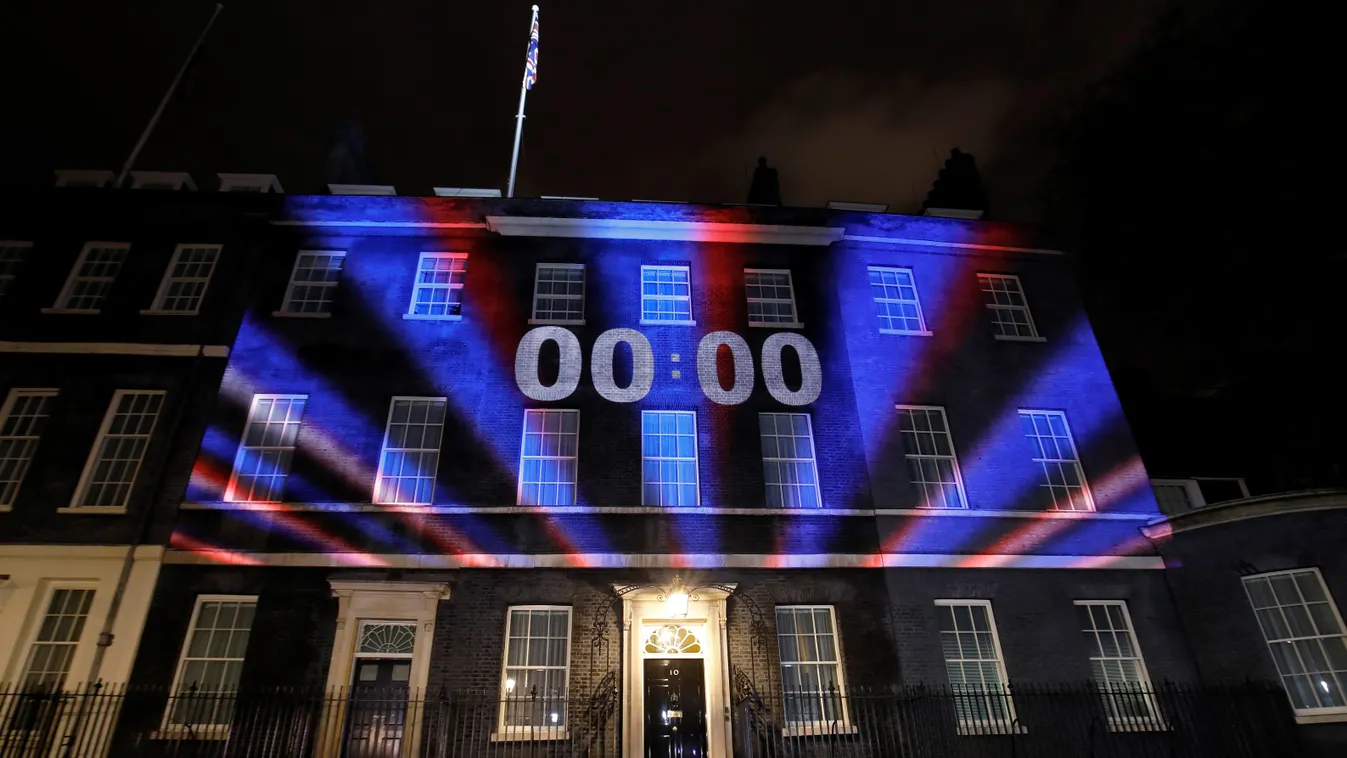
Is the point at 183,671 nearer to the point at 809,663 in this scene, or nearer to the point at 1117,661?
the point at 809,663

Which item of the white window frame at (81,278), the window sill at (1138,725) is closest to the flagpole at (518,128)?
the white window frame at (81,278)

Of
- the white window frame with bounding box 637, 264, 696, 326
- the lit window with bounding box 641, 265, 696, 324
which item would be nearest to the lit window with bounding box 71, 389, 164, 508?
the white window frame with bounding box 637, 264, 696, 326

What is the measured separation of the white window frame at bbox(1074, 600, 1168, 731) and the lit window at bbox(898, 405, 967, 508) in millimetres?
3377

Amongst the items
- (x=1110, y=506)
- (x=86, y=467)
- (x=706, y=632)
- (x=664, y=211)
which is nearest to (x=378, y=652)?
(x=706, y=632)

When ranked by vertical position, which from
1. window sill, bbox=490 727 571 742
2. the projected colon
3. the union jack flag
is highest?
the union jack flag

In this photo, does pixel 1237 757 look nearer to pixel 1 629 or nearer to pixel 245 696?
pixel 245 696

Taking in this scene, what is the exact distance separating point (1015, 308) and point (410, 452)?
51.4 ft

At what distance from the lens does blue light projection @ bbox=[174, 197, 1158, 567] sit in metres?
14.6

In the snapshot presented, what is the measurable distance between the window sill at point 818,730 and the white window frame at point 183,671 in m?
10.3

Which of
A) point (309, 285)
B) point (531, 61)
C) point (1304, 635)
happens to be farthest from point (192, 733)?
point (1304, 635)

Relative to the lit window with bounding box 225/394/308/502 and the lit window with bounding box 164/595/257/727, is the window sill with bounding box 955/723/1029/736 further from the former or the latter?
the lit window with bounding box 225/394/308/502

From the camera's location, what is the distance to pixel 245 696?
40.8 ft

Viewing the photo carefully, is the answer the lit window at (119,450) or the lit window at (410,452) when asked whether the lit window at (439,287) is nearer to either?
the lit window at (410,452)

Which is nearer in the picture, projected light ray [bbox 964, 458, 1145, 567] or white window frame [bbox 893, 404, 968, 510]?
projected light ray [bbox 964, 458, 1145, 567]
